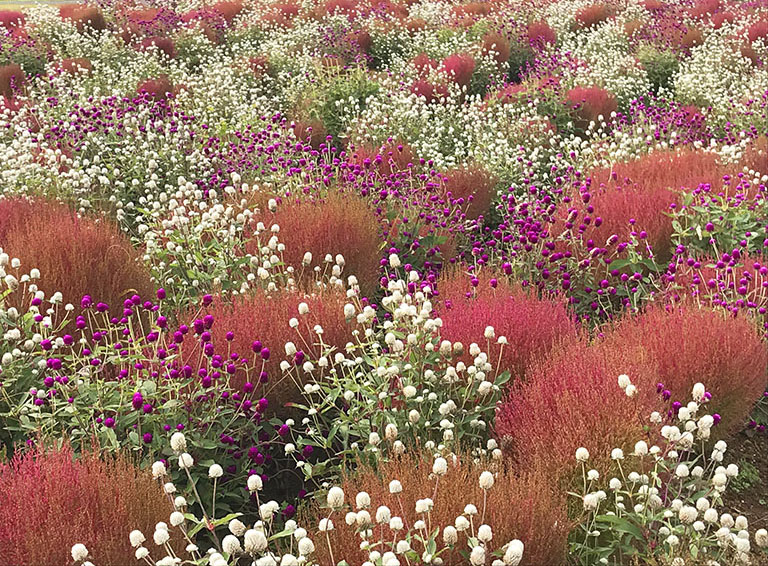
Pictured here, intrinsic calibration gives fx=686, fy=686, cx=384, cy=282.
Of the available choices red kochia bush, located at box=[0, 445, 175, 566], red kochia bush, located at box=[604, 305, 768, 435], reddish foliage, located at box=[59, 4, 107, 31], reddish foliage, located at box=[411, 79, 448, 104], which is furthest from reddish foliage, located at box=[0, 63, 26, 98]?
red kochia bush, located at box=[604, 305, 768, 435]

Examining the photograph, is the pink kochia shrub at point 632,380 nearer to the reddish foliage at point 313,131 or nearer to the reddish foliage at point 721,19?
the reddish foliage at point 313,131

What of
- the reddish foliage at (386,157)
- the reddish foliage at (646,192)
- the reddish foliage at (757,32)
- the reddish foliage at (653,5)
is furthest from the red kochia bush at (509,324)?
the reddish foliage at (653,5)

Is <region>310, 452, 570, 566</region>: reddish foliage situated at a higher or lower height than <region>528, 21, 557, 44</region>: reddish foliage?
lower

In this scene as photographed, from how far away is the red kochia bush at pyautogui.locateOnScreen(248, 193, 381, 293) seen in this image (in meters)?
4.55

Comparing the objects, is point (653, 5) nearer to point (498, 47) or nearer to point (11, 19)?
point (498, 47)

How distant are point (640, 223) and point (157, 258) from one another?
129 inches

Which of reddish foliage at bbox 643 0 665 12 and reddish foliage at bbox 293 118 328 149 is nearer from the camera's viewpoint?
reddish foliage at bbox 293 118 328 149

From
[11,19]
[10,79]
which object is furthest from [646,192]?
[11,19]

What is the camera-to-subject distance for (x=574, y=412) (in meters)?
2.73

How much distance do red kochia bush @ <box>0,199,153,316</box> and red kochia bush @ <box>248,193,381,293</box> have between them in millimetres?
836

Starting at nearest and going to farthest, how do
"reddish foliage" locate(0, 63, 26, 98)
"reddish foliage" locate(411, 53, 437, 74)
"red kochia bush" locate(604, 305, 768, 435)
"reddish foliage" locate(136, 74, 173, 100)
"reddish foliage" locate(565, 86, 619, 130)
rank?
"red kochia bush" locate(604, 305, 768, 435)
"reddish foliage" locate(565, 86, 619, 130)
"reddish foliage" locate(136, 74, 173, 100)
"reddish foliage" locate(0, 63, 26, 98)
"reddish foliage" locate(411, 53, 437, 74)

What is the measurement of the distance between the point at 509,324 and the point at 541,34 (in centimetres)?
1012

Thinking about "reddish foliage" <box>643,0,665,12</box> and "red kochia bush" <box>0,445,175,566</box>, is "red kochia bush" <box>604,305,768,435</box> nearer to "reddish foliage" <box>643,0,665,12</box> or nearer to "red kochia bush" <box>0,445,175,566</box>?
"red kochia bush" <box>0,445,175,566</box>

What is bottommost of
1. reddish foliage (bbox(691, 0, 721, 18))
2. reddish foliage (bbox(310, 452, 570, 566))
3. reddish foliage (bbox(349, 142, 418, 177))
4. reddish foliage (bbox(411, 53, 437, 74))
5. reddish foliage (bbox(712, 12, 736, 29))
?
reddish foliage (bbox(349, 142, 418, 177))
